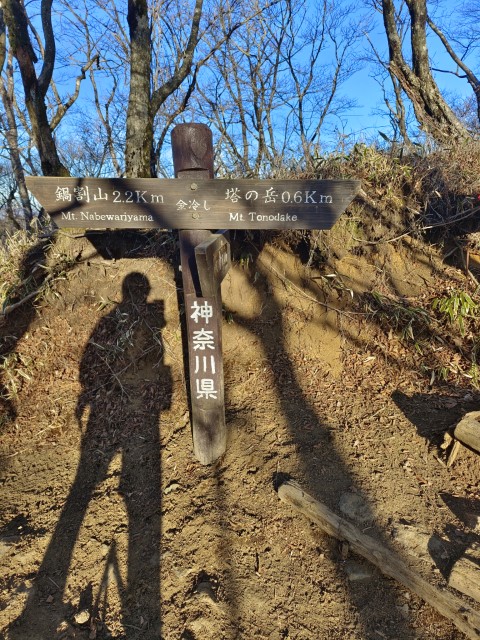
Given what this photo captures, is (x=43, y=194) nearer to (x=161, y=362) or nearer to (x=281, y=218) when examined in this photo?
(x=281, y=218)

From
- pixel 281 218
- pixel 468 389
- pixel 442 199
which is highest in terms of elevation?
pixel 442 199

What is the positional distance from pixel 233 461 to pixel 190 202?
2.52 m

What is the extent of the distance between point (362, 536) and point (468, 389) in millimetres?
2281

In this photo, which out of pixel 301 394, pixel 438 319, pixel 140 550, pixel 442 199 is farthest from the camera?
pixel 442 199

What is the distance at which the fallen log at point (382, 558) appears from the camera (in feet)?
7.25

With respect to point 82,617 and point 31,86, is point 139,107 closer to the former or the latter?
point 31,86

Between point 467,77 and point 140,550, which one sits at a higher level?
point 467,77

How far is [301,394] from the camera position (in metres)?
4.22

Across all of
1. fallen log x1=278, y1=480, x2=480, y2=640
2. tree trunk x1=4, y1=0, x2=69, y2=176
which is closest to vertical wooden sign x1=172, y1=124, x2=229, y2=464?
fallen log x1=278, y1=480, x2=480, y2=640

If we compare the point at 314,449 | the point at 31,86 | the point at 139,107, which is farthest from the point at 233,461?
the point at 31,86

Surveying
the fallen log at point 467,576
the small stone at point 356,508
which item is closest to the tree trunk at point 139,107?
the small stone at point 356,508

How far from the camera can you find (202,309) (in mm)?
3160

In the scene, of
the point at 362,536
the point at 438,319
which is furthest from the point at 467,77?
the point at 362,536

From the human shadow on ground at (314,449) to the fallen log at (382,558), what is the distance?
13 cm
